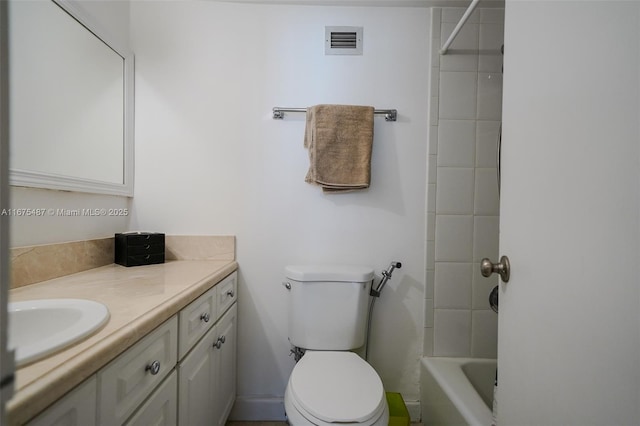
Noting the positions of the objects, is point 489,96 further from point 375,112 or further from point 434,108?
point 375,112

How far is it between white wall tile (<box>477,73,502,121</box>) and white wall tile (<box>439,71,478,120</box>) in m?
0.03

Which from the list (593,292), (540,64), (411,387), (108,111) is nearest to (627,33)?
(540,64)

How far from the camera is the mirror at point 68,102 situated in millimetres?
862

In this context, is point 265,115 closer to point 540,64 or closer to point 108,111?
point 108,111

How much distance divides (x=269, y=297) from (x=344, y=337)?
16.9 inches

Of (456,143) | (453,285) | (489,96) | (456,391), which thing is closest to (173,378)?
(456,391)

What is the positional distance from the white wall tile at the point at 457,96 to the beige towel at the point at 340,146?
0.41m

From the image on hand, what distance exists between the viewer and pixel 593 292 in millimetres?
436

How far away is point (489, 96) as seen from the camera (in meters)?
1.37

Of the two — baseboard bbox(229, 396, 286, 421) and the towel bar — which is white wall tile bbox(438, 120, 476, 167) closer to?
the towel bar

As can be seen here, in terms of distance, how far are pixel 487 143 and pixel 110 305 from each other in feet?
5.51

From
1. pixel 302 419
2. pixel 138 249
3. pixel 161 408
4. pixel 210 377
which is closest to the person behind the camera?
pixel 161 408

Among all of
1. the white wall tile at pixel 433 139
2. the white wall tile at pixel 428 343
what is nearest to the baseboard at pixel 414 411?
the white wall tile at pixel 428 343

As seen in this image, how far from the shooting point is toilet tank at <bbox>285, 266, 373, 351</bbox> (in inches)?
47.8
